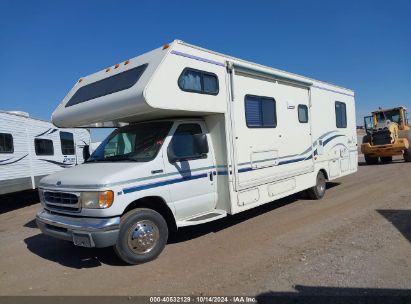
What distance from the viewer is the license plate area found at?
516 centimetres

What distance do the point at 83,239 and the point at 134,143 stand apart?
6.01 feet

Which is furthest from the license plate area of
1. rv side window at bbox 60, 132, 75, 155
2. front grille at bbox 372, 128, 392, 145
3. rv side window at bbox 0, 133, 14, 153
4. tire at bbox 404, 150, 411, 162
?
tire at bbox 404, 150, 411, 162

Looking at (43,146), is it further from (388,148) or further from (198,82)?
(388,148)

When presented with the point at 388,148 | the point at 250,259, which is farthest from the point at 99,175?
the point at 388,148

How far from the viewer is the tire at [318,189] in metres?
9.67

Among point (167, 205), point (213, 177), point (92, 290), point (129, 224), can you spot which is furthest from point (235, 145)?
point (92, 290)

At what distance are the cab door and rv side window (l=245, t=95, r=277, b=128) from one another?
3.53 feet

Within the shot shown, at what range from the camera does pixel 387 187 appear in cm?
1092

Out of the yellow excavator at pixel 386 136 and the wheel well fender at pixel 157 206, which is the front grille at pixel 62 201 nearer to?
the wheel well fender at pixel 157 206

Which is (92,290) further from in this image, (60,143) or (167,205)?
(60,143)

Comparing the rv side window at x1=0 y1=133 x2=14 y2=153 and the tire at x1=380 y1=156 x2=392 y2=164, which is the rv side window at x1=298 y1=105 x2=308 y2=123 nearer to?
the rv side window at x1=0 y1=133 x2=14 y2=153

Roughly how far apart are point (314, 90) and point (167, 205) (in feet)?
18.4

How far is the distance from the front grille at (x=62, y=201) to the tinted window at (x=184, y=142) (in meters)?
1.69

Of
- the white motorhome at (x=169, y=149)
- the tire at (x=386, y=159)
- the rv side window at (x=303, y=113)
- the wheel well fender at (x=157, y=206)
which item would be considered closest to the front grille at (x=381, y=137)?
the tire at (x=386, y=159)
